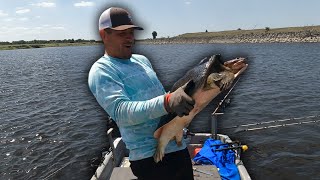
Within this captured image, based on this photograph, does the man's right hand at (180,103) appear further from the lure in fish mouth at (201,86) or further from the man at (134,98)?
the lure in fish mouth at (201,86)

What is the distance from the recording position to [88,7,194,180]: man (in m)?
3.40

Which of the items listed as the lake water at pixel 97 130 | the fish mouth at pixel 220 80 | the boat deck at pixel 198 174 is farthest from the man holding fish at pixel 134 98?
the boat deck at pixel 198 174

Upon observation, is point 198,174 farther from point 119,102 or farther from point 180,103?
point 180,103

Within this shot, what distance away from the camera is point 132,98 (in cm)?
379

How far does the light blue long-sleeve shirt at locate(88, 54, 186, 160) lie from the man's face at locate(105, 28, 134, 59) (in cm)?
7

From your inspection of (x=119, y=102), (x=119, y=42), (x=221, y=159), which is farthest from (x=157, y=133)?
(x=221, y=159)

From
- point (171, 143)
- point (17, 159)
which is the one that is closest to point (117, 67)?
point (171, 143)

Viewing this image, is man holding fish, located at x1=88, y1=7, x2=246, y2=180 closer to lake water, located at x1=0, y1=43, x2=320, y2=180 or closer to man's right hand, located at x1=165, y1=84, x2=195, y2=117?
man's right hand, located at x1=165, y1=84, x2=195, y2=117

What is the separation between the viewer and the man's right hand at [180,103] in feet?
10.5

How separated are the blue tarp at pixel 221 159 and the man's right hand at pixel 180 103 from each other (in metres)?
5.51

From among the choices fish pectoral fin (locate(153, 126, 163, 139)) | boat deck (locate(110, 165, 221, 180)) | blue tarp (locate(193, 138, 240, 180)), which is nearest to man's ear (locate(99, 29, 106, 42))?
fish pectoral fin (locate(153, 126, 163, 139))

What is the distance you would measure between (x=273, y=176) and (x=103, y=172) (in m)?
6.81

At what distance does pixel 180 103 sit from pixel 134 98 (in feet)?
2.52

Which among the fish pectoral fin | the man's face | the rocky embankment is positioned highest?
the man's face
